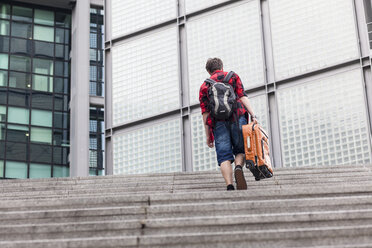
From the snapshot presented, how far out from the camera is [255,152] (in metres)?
7.94

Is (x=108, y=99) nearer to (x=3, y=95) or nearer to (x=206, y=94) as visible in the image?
(x=3, y=95)

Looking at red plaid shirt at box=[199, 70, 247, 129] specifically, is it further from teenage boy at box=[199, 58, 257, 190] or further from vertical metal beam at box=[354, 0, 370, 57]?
vertical metal beam at box=[354, 0, 370, 57]

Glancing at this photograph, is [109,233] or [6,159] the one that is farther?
[6,159]

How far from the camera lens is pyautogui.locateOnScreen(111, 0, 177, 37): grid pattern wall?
1900 cm

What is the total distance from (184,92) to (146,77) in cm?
134

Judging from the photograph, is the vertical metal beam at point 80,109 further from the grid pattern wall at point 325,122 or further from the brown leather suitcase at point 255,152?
the brown leather suitcase at point 255,152

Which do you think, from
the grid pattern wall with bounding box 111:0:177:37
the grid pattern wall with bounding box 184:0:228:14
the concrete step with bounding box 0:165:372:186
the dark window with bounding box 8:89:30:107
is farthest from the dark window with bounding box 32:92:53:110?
the concrete step with bounding box 0:165:372:186

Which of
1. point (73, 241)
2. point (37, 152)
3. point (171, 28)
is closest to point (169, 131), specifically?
point (171, 28)

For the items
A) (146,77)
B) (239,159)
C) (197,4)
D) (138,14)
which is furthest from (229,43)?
(239,159)

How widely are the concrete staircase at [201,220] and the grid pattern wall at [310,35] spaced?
904cm

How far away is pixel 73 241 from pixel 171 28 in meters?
13.4

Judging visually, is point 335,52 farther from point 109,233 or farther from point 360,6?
point 109,233

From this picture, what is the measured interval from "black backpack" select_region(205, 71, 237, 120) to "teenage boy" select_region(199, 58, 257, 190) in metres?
0.11

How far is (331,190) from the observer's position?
7.33m
